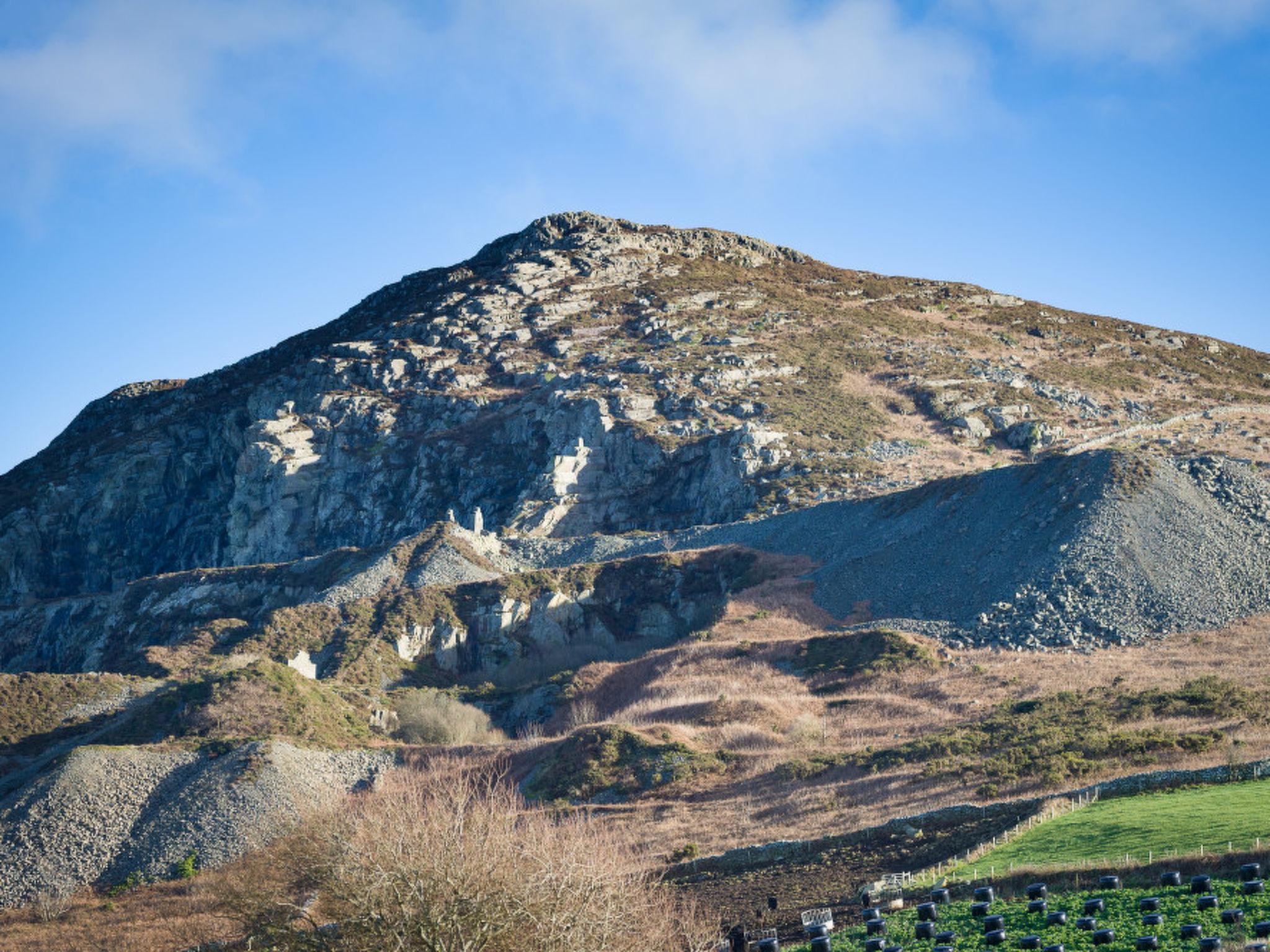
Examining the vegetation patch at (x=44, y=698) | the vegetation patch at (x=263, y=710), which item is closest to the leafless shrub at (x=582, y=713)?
the vegetation patch at (x=263, y=710)

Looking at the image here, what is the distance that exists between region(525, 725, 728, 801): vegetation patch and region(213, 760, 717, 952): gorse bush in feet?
70.8

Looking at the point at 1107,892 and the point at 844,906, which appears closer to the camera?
the point at 1107,892

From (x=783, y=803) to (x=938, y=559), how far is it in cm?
2844

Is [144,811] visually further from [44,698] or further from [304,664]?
[304,664]

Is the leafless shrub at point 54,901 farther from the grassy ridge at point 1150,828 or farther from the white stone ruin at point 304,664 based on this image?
the grassy ridge at point 1150,828

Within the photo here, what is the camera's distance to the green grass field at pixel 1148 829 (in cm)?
2667

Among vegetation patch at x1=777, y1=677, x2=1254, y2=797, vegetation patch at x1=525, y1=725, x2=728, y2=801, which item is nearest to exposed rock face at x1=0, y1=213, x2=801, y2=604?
vegetation patch at x1=525, y1=725, x2=728, y2=801

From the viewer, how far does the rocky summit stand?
56.8 meters

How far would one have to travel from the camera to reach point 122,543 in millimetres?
129750

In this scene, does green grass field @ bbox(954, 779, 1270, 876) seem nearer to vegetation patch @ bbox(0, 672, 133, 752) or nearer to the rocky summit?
the rocky summit

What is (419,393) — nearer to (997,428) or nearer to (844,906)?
(997,428)

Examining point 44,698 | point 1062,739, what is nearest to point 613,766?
point 1062,739

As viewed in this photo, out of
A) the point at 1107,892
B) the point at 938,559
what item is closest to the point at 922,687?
the point at 938,559

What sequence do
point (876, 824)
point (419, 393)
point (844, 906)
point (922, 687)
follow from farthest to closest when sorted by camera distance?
point (419, 393) → point (922, 687) → point (876, 824) → point (844, 906)
